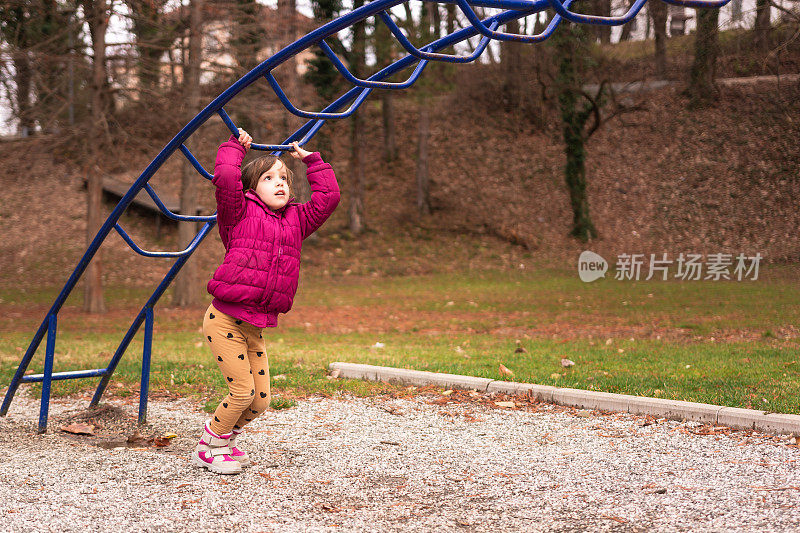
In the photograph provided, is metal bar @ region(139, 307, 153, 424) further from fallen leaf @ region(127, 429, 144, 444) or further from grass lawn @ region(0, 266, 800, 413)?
grass lawn @ region(0, 266, 800, 413)

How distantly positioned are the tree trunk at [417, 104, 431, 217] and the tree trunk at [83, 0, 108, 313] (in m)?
11.5

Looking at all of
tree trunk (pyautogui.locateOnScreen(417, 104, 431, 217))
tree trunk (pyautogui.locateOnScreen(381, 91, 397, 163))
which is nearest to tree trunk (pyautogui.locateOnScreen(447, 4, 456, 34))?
tree trunk (pyautogui.locateOnScreen(417, 104, 431, 217))

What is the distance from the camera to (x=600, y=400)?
16.9 ft

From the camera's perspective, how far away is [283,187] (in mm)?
3881

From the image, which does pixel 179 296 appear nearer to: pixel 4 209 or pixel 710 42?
pixel 4 209

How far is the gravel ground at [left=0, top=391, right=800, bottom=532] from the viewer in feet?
10.3

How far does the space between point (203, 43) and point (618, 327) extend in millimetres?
8556

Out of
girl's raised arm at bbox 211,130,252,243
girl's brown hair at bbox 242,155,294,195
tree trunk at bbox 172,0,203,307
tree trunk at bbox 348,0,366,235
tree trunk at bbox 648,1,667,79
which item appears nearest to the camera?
girl's raised arm at bbox 211,130,252,243

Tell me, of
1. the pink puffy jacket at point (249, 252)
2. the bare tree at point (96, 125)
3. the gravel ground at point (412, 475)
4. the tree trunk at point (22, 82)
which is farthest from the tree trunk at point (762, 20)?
the tree trunk at point (22, 82)

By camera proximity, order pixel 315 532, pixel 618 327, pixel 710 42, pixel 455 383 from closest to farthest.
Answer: pixel 315 532 < pixel 455 383 < pixel 618 327 < pixel 710 42

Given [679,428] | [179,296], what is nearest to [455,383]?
[679,428]

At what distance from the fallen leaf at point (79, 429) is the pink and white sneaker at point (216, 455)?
1.18 meters

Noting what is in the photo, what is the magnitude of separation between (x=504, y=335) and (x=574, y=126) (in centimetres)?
1292

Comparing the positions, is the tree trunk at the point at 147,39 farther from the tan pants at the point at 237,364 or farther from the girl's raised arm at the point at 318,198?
the tan pants at the point at 237,364
